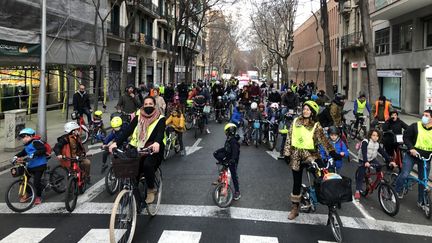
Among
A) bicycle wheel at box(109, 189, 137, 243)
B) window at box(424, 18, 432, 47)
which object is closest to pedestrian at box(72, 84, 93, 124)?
bicycle wheel at box(109, 189, 137, 243)

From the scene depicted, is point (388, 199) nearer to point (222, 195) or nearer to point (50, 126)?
point (222, 195)

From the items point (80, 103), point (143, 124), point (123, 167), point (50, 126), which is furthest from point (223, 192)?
point (50, 126)

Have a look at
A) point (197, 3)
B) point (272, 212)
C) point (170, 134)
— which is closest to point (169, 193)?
point (272, 212)

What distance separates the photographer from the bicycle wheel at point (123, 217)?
4.96 metres

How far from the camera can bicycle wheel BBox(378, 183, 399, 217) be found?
6968 mm

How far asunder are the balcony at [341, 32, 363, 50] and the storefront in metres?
6.26

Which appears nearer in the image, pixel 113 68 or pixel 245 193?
pixel 245 193

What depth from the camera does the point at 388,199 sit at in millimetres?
7199

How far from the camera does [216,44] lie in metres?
70.8

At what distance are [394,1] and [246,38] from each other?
47595 mm

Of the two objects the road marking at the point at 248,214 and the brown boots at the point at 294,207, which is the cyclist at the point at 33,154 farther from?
the brown boots at the point at 294,207

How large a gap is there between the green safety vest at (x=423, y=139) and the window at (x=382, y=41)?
24.7 meters

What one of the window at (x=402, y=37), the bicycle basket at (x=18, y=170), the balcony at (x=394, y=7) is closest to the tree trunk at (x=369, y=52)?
the balcony at (x=394, y=7)

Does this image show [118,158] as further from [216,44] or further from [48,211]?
[216,44]
